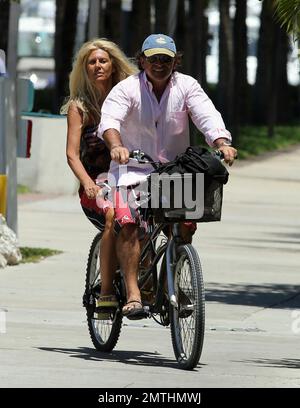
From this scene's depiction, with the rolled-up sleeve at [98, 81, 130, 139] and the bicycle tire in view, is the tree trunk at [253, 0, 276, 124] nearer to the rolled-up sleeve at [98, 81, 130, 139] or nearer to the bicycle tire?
the bicycle tire

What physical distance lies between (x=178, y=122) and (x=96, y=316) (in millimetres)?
1443

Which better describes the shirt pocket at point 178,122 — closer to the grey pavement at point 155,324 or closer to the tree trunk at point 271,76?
the grey pavement at point 155,324

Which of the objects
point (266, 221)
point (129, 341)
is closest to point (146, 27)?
point (266, 221)

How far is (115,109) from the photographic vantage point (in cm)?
839

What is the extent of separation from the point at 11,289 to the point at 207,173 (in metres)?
4.38

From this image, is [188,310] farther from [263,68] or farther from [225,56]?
[263,68]

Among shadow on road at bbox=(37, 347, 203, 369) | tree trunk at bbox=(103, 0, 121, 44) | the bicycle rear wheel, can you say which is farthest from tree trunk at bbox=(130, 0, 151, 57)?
the bicycle rear wheel

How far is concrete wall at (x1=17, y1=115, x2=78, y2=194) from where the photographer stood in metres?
22.8

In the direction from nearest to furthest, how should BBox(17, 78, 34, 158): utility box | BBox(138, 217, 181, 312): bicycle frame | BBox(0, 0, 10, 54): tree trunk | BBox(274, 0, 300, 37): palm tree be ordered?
1. BBox(138, 217, 181, 312): bicycle frame
2. BBox(274, 0, 300, 37): palm tree
3. BBox(17, 78, 34, 158): utility box
4. BBox(0, 0, 10, 54): tree trunk

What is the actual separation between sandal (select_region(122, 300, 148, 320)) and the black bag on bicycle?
535 mm

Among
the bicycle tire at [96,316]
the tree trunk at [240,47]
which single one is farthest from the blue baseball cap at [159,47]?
the tree trunk at [240,47]

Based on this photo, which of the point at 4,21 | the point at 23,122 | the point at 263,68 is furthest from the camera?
the point at 263,68

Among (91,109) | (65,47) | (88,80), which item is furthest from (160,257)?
(65,47)
